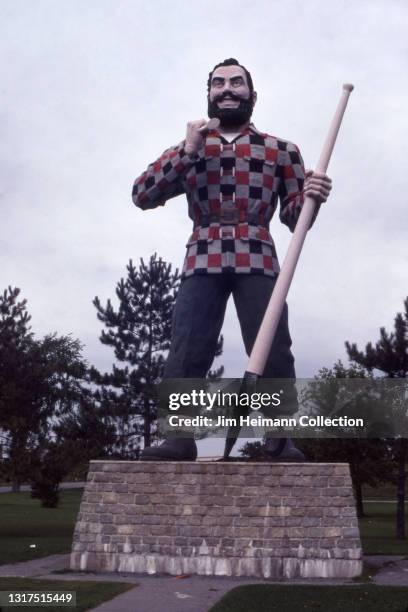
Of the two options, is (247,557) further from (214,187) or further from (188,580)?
(214,187)

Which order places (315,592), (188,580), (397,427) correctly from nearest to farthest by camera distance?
(315,592) < (188,580) < (397,427)

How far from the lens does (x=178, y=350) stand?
24.9ft

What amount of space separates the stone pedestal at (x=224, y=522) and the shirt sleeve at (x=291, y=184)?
2427 millimetres

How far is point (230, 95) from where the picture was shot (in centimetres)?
759

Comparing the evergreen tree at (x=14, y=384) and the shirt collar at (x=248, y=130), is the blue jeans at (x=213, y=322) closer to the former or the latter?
the shirt collar at (x=248, y=130)

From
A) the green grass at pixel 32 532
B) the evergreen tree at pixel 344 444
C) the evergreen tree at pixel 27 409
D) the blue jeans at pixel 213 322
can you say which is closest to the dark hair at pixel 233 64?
the blue jeans at pixel 213 322

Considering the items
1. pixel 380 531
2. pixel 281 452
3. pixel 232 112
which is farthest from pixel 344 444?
pixel 232 112

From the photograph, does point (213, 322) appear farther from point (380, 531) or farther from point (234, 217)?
point (380, 531)

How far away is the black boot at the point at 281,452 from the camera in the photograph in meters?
7.40

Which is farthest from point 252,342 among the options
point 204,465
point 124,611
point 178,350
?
point 124,611

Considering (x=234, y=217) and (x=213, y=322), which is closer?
(x=234, y=217)

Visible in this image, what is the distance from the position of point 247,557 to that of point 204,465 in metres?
0.90

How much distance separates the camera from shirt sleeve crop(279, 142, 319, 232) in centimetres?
777

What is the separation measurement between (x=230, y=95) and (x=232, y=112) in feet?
0.53
